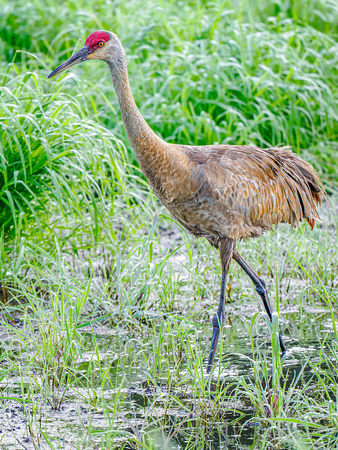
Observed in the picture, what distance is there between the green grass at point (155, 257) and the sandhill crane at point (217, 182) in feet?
1.45

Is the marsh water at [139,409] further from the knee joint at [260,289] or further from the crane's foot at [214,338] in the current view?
the knee joint at [260,289]

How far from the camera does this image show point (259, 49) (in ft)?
26.9

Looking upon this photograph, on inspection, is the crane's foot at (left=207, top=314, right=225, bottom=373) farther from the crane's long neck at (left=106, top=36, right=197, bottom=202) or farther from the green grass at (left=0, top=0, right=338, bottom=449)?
the crane's long neck at (left=106, top=36, right=197, bottom=202)

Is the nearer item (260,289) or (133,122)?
(133,122)

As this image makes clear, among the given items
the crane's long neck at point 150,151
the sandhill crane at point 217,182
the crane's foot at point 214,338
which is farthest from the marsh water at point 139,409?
the crane's long neck at point 150,151

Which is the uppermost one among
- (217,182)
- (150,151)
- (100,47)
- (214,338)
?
(100,47)

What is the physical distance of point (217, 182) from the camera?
173 inches

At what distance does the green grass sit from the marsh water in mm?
14

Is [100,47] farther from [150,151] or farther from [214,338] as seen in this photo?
[214,338]

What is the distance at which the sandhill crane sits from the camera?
4.20 metres

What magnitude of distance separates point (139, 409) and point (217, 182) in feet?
4.76

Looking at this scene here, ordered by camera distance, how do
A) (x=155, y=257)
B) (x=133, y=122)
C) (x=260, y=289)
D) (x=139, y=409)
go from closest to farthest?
1. (x=139, y=409)
2. (x=133, y=122)
3. (x=260, y=289)
4. (x=155, y=257)

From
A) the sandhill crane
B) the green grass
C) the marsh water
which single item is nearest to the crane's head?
the sandhill crane

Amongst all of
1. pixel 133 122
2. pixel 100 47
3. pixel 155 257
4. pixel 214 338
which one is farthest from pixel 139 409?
pixel 100 47
